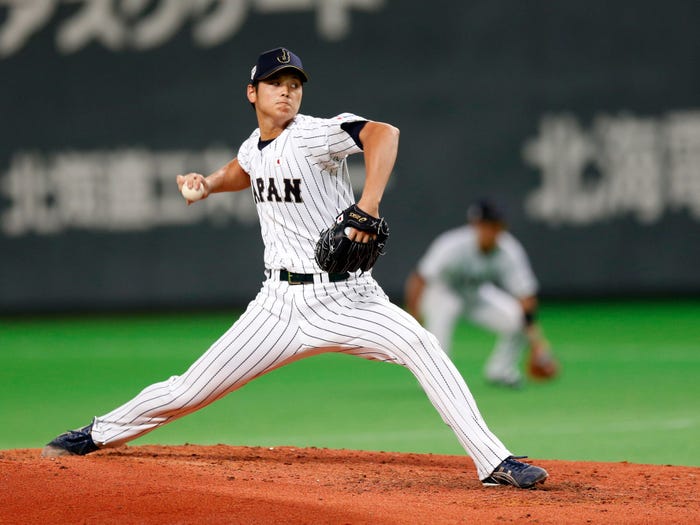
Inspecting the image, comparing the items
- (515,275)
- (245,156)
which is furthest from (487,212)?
(245,156)

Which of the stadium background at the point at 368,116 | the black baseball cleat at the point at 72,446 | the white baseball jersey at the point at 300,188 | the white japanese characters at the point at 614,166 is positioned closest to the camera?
the white baseball jersey at the point at 300,188

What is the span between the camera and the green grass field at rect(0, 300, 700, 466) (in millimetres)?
7648

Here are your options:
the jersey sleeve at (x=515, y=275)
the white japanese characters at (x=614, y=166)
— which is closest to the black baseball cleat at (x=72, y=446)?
the jersey sleeve at (x=515, y=275)

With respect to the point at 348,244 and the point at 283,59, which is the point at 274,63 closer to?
the point at 283,59

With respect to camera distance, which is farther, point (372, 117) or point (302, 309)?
point (372, 117)

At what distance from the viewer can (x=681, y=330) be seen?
13750 mm

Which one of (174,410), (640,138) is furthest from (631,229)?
(174,410)

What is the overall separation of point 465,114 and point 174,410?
9.98 meters

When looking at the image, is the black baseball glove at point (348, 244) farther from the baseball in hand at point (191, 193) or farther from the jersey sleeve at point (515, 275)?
the jersey sleeve at point (515, 275)

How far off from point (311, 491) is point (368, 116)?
393 inches

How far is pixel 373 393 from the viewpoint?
9.78 meters

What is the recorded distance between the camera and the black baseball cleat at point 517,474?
5.20m

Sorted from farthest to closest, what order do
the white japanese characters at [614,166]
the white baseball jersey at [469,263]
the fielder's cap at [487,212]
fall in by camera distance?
the white japanese characters at [614,166] → the white baseball jersey at [469,263] → the fielder's cap at [487,212]

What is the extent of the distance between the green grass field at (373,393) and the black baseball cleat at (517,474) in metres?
1.80
